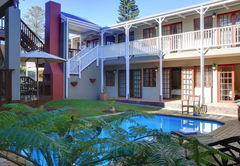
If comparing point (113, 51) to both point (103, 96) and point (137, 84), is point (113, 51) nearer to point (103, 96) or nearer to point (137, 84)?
point (137, 84)

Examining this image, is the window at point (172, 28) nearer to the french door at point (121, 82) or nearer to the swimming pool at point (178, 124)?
the french door at point (121, 82)

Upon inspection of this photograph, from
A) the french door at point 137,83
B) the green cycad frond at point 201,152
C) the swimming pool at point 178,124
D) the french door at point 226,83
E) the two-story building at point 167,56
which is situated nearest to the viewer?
the green cycad frond at point 201,152

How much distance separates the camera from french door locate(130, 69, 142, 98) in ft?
49.1

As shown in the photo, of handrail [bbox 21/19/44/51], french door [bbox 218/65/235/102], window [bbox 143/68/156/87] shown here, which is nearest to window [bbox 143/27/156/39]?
window [bbox 143/68/156/87]

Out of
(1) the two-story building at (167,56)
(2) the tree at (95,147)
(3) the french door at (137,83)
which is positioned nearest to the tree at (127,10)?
(1) the two-story building at (167,56)

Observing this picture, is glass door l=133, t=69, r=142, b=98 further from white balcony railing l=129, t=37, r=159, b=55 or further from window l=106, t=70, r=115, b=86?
white balcony railing l=129, t=37, r=159, b=55

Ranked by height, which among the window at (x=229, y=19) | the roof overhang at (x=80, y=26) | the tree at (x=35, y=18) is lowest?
the window at (x=229, y=19)

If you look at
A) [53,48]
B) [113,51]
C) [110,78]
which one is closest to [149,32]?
[113,51]

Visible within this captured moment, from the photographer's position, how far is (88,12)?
4550 cm

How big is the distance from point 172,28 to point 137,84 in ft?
15.6

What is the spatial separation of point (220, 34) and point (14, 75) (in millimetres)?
9861

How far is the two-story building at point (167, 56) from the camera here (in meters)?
10.6

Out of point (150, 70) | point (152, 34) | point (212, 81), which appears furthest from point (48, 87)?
point (212, 81)

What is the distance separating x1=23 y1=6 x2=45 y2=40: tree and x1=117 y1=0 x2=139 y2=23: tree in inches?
594
